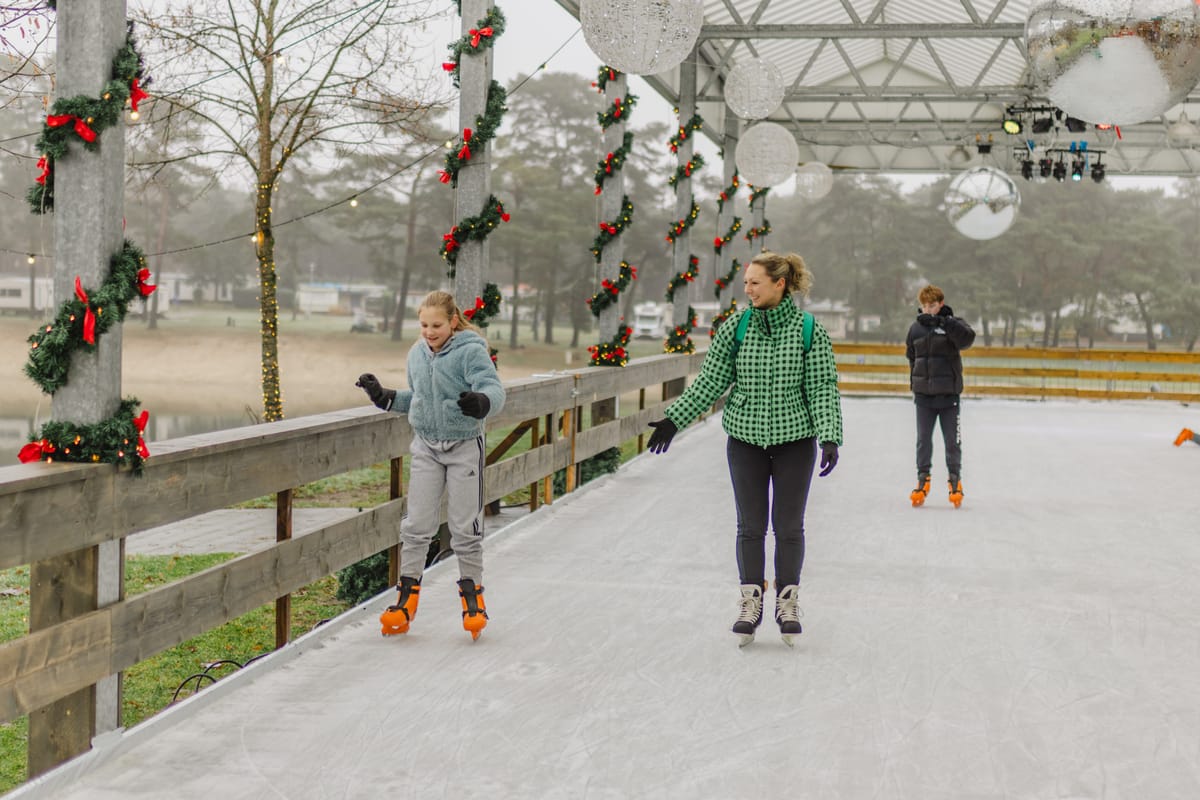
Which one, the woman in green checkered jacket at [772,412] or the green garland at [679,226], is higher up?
the green garland at [679,226]

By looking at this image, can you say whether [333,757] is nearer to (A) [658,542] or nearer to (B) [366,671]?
(B) [366,671]

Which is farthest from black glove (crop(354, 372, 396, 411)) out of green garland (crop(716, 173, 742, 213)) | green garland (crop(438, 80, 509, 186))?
green garland (crop(716, 173, 742, 213))

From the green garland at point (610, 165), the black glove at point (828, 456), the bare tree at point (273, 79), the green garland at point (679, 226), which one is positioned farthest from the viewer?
the bare tree at point (273, 79)

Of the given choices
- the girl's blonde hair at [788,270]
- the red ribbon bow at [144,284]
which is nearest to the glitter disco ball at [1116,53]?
the girl's blonde hair at [788,270]

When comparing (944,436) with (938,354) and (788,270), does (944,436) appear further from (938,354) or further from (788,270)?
(788,270)

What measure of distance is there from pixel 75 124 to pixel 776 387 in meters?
2.32

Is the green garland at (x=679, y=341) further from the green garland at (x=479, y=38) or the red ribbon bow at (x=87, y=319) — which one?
the red ribbon bow at (x=87, y=319)

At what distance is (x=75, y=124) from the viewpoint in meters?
3.07

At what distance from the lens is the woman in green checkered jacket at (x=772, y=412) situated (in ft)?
13.9

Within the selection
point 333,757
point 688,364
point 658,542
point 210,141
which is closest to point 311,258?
point 210,141

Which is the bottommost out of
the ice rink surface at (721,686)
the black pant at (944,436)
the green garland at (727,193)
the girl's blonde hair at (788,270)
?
the ice rink surface at (721,686)

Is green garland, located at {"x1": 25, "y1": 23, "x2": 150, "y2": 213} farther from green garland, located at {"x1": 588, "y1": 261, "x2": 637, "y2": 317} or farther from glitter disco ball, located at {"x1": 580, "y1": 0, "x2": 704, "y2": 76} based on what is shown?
green garland, located at {"x1": 588, "y1": 261, "x2": 637, "y2": 317}

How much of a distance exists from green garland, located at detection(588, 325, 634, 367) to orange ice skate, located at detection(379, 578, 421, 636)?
530 centimetres

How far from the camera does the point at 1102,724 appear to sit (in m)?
3.50
